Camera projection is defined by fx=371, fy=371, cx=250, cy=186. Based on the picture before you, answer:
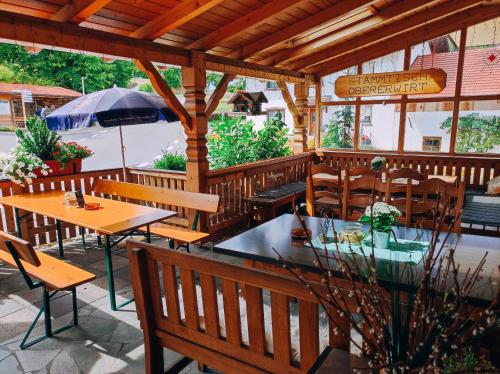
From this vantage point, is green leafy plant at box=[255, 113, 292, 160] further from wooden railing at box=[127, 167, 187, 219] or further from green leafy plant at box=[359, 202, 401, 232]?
green leafy plant at box=[359, 202, 401, 232]

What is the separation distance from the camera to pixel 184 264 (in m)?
1.75

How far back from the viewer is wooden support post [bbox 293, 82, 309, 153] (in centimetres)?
743

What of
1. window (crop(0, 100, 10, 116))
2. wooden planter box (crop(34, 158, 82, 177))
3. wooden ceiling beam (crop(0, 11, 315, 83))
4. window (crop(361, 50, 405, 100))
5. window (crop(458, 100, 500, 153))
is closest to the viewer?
wooden ceiling beam (crop(0, 11, 315, 83))

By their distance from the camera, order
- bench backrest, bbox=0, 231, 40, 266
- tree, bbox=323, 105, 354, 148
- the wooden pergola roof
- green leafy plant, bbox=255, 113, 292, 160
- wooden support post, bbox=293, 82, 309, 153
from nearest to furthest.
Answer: bench backrest, bbox=0, 231, 40, 266
the wooden pergola roof
green leafy plant, bbox=255, 113, 292, 160
wooden support post, bbox=293, 82, 309, 153
tree, bbox=323, 105, 354, 148

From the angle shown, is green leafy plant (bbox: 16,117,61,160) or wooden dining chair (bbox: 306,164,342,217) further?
green leafy plant (bbox: 16,117,61,160)

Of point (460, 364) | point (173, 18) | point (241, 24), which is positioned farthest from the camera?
point (241, 24)

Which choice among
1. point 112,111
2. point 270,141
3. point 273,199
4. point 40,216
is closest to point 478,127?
point 270,141

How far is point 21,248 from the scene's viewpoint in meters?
2.40

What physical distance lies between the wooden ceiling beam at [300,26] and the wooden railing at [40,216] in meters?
2.61

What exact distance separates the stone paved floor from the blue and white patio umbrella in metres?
1.71

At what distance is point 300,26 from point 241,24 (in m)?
1.00

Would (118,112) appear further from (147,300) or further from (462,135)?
(462,135)

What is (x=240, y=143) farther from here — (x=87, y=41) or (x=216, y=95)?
(x=87, y=41)

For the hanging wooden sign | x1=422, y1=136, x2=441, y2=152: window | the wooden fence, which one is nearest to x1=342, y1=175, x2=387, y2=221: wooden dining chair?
the wooden fence
